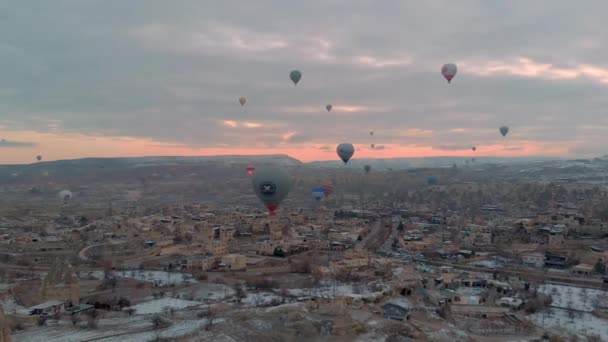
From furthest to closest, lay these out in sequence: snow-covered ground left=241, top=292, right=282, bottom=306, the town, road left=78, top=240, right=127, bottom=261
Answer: road left=78, top=240, right=127, bottom=261, snow-covered ground left=241, top=292, right=282, bottom=306, the town

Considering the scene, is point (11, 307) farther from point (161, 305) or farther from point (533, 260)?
point (533, 260)

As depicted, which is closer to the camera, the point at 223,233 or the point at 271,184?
the point at 271,184

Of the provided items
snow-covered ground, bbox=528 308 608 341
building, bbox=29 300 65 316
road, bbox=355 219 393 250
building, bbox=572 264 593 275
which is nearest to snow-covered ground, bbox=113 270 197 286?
building, bbox=29 300 65 316

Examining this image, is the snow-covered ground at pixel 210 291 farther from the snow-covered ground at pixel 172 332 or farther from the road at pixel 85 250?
the road at pixel 85 250

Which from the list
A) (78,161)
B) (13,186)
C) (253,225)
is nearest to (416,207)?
(253,225)

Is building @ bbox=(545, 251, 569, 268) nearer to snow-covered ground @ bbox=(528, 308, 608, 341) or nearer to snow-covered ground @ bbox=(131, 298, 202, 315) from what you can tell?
snow-covered ground @ bbox=(528, 308, 608, 341)

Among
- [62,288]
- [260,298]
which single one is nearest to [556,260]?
[260,298]

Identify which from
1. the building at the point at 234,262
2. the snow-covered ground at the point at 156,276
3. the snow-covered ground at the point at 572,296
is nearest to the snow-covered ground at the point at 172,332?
the snow-covered ground at the point at 156,276
